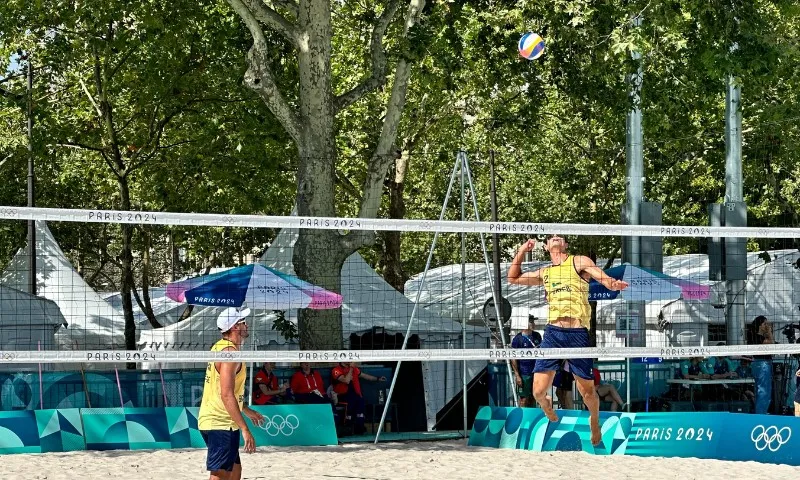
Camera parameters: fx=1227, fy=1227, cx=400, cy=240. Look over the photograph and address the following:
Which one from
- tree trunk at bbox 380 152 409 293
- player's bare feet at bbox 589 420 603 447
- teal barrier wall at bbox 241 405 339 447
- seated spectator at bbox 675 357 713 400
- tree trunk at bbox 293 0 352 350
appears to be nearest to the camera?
Answer: player's bare feet at bbox 589 420 603 447

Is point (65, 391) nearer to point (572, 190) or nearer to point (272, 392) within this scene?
point (272, 392)

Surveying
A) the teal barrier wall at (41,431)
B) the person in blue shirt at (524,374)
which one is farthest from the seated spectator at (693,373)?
the teal barrier wall at (41,431)

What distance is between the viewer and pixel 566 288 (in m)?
10.7

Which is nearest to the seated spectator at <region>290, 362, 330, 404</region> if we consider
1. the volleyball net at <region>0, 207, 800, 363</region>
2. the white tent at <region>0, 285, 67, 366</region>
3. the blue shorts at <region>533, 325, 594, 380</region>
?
the volleyball net at <region>0, 207, 800, 363</region>

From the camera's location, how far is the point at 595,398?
11.5m

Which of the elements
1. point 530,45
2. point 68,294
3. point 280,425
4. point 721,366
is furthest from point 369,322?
point 68,294

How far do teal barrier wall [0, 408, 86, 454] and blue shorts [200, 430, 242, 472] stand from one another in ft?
22.6

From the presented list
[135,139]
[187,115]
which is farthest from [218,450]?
[135,139]

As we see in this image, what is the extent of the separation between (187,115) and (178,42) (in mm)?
2376

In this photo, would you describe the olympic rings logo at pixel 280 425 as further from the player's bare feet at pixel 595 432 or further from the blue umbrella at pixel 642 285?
the blue umbrella at pixel 642 285

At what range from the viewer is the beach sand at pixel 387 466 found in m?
11.4

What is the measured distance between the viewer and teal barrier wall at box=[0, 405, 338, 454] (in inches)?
Result: 534

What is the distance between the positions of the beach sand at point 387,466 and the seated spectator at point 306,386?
68.1 inches

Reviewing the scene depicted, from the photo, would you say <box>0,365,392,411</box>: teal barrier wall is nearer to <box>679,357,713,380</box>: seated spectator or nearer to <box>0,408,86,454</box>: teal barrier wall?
<box>0,408,86,454</box>: teal barrier wall
